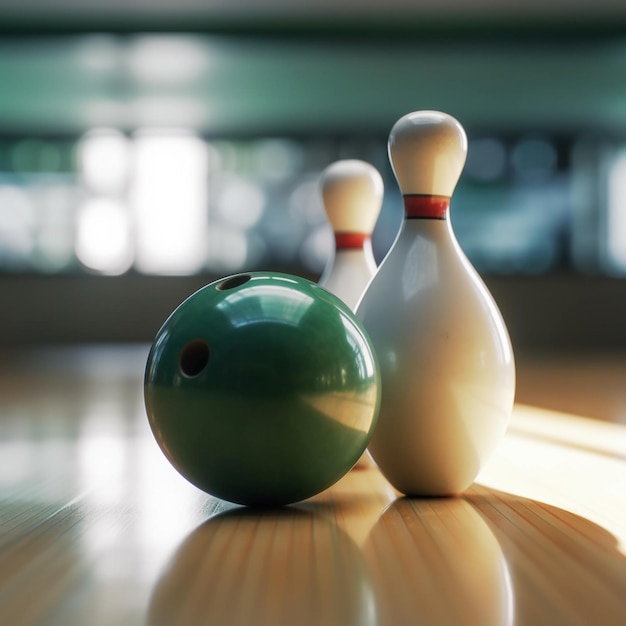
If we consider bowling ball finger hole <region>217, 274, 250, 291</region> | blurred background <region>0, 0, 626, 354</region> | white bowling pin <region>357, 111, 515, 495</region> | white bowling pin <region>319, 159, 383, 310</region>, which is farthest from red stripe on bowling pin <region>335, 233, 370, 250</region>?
blurred background <region>0, 0, 626, 354</region>

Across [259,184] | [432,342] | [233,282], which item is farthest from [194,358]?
[259,184]

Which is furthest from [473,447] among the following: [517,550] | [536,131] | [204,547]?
[536,131]

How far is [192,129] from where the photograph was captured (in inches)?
273

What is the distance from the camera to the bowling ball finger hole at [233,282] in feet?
3.47

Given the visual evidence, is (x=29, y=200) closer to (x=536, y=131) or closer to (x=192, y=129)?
(x=192, y=129)

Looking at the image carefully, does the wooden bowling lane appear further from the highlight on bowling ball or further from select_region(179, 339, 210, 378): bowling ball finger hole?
select_region(179, 339, 210, 378): bowling ball finger hole

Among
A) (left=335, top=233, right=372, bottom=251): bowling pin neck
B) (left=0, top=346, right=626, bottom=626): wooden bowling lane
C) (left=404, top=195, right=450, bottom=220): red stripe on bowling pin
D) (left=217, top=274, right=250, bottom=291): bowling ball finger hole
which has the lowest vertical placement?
(left=0, top=346, right=626, bottom=626): wooden bowling lane

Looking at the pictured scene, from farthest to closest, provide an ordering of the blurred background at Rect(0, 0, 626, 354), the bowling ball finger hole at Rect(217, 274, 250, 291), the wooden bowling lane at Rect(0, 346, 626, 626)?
the blurred background at Rect(0, 0, 626, 354) → the bowling ball finger hole at Rect(217, 274, 250, 291) → the wooden bowling lane at Rect(0, 346, 626, 626)

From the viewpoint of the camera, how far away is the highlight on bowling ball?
0.96 metres

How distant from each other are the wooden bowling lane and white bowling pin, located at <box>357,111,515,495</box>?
0.06 m

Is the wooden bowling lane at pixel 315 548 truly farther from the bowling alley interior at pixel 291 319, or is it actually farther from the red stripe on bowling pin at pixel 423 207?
the red stripe on bowling pin at pixel 423 207

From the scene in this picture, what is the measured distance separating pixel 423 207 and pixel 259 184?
5.81 m

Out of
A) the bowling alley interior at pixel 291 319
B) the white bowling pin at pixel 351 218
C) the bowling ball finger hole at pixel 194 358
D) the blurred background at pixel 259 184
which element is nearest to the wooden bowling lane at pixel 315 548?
the bowling alley interior at pixel 291 319

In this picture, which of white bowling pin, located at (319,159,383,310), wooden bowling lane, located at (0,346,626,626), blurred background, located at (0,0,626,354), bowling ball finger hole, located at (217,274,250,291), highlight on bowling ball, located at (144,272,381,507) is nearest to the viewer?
wooden bowling lane, located at (0,346,626,626)
